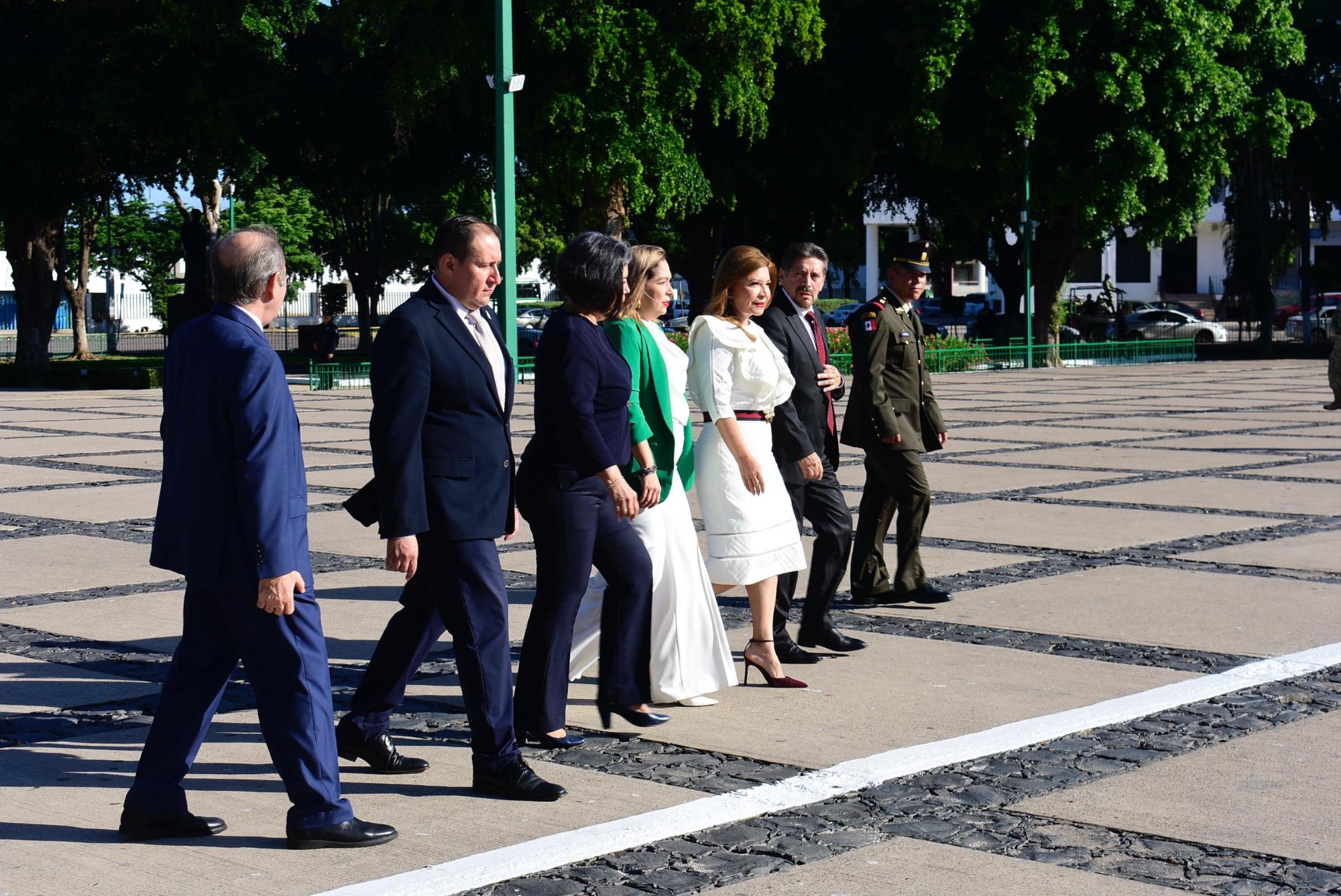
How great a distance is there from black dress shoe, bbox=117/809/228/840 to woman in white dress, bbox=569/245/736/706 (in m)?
1.54

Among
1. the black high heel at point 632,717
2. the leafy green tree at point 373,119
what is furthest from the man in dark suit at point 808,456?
the leafy green tree at point 373,119

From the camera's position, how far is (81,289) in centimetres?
5156

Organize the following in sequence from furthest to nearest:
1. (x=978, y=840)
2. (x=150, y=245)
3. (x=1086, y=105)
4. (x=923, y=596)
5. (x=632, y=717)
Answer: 1. (x=150, y=245)
2. (x=1086, y=105)
3. (x=923, y=596)
4. (x=632, y=717)
5. (x=978, y=840)

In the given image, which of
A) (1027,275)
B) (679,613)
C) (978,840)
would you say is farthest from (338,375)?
(978,840)

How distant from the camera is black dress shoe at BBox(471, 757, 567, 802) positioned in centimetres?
477

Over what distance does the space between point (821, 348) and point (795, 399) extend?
330 mm

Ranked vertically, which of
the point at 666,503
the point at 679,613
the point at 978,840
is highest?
the point at 666,503

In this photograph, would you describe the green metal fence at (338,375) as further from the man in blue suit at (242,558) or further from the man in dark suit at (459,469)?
the man in blue suit at (242,558)

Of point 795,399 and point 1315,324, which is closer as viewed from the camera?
point 795,399

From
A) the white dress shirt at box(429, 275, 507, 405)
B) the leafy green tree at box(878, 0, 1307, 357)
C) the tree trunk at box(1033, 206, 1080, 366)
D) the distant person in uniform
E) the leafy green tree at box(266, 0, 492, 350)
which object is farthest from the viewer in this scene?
the tree trunk at box(1033, 206, 1080, 366)

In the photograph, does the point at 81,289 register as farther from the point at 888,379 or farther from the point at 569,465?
the point at 569,465

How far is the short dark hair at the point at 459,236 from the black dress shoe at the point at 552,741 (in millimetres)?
1530

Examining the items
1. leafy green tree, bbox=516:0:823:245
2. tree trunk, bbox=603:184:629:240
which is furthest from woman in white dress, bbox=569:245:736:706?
tree trunk, bbox=603:184:629:240

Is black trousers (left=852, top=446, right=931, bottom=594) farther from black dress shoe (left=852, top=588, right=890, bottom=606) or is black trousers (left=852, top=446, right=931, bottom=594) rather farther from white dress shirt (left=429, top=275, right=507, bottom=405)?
white dress shirt (left=429, top=275, right=507, bottom=405)
